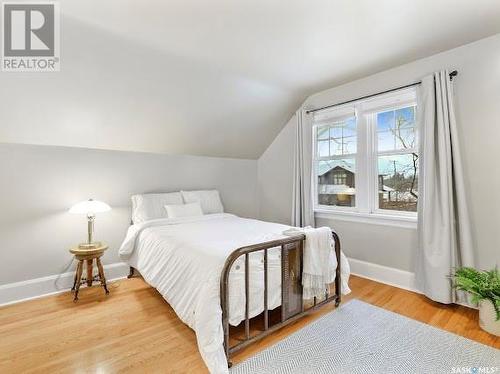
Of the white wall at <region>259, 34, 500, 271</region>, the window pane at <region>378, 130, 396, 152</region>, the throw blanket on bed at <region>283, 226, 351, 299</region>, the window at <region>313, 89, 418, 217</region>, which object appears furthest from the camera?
the window pane at <region>378, 130, 396, 152</region>

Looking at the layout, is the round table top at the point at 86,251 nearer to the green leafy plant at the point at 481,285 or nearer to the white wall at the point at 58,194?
the white wall at the point at 58,194

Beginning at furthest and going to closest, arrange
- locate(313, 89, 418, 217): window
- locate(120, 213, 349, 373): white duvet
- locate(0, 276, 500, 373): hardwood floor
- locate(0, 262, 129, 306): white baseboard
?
1. locate(313, 89, 418, 217): window
2. locate(0, 262, 129, 306): white baseboard
3. locate(0, 276, 500, 373): hardwood floor
4. locate(120, 213, 349, 373): white duvet

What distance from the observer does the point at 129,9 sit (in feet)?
Result: 5.77

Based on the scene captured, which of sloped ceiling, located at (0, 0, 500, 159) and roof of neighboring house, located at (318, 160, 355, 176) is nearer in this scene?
sloped ceiling, located at (0, 0, 500, 159)

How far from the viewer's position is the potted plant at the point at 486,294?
74.5 inches

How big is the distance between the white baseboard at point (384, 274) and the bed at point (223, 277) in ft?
2.46

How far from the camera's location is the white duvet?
152cm

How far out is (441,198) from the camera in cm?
235

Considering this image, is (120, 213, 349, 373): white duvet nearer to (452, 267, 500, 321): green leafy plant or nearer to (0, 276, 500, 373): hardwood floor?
(0, 276, 500, 373): hardwood floor

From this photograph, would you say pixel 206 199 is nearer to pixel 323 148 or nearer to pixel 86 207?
pixel 86 207

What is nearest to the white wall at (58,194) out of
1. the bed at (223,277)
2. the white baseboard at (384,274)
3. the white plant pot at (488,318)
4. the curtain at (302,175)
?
the bed at (223,277)

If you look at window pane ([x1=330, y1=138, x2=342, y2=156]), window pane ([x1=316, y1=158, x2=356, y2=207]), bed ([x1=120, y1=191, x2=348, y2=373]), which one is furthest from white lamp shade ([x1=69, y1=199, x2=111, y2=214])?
window pane ([x1=330, y1=138, x2=342, y2=156])

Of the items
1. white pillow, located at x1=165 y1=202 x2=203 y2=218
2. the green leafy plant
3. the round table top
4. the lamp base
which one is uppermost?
white pillow, located at x1=165 y1=202 x2=203 y2=218

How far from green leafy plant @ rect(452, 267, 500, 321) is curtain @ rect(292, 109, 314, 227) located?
169 centimetres
